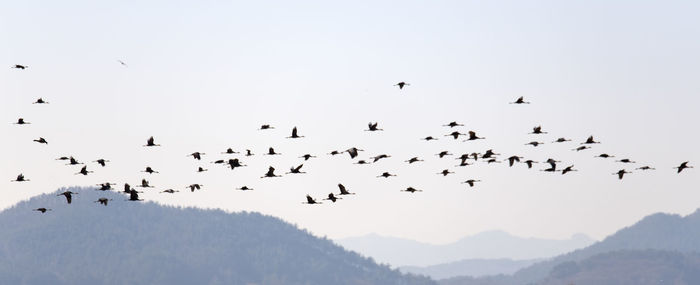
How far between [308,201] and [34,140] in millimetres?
23103

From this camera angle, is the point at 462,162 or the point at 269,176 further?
the point at 462,162

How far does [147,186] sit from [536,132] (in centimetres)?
3453

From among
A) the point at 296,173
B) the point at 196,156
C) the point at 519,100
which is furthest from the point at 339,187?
the point at 519,100

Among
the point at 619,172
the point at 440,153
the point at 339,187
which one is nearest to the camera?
the point at 339,187

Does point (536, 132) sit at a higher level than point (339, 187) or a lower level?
higher

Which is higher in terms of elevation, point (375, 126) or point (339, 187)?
point (375, 126)

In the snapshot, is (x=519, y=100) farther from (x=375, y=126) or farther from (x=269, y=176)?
(x=269, y=176)

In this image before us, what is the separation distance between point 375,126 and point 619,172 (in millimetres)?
21873

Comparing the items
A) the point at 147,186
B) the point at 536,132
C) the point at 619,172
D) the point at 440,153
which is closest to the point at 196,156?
the point at 147,186

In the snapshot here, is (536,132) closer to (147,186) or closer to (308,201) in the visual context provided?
(308,201)

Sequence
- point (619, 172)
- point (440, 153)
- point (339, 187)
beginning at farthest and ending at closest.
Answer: point (440, 153)
point (619, 172)
point (339, 187)

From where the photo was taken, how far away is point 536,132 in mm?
96312

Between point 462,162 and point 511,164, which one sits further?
point 462,162

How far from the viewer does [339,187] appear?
8700 cm
